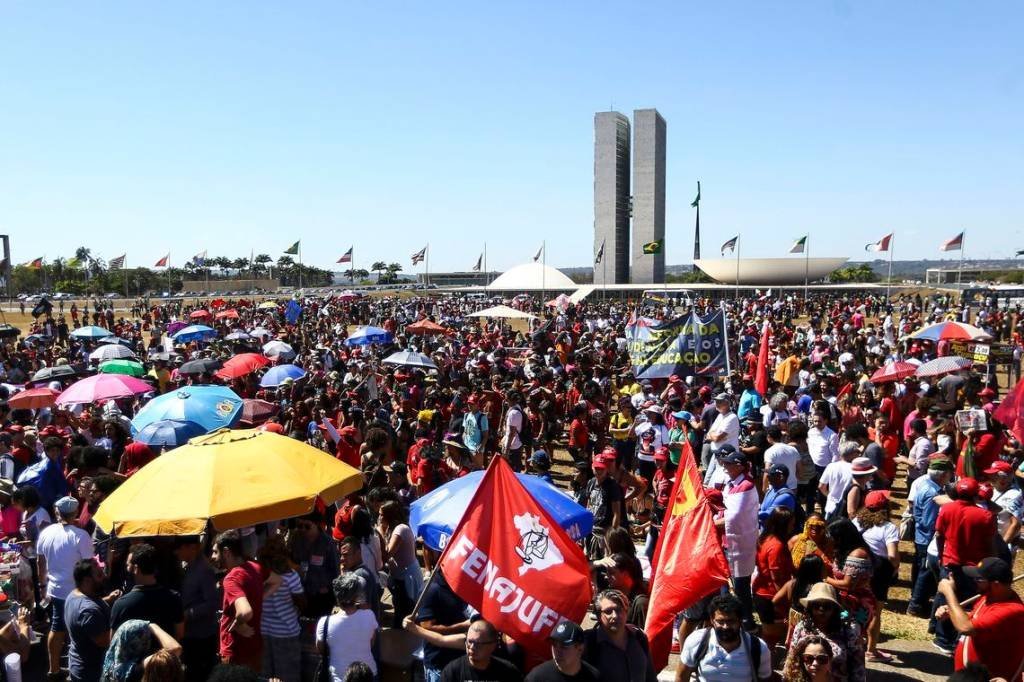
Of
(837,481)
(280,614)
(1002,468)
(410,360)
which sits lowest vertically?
(280,614)

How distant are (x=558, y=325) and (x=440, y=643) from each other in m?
26.7

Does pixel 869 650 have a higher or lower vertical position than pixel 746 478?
lower

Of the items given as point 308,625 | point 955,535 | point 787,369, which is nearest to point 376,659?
point 308,625

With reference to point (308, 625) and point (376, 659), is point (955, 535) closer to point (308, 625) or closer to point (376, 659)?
point (376, 659)

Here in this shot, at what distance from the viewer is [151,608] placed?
465cm

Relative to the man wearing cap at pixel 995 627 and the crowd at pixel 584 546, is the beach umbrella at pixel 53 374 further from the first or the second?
the man wearing cap at pixel 995 627

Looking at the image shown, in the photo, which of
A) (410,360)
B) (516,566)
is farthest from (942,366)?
(516,566)

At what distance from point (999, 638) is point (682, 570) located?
1.83 metres

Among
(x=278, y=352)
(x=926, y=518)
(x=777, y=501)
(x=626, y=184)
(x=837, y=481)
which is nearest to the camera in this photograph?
(x=777, y=501)

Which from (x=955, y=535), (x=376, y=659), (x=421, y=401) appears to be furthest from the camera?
(x=421, y=401)

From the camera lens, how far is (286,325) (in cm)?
3189

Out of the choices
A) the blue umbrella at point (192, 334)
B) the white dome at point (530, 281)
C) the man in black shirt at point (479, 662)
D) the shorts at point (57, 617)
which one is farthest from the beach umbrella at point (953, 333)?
the white dome at point (530, 281)

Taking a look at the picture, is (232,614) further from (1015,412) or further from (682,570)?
(1015,412)

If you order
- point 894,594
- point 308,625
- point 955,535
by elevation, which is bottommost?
point 894,594
